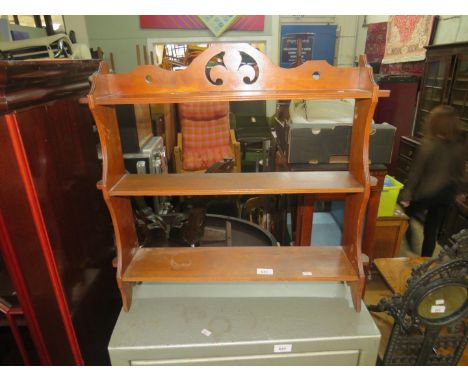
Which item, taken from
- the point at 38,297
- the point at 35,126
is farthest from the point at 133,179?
the point at 38,297

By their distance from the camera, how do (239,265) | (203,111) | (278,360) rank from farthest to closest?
(203,111), (239,265), (278,360)

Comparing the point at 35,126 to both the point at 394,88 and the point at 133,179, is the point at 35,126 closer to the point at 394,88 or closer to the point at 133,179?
the point at 133,179

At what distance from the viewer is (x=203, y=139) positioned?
11.1 feet

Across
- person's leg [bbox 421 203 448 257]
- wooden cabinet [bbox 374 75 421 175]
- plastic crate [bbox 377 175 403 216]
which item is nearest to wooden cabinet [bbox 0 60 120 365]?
plastic crate [bbox 377 175 403 216]

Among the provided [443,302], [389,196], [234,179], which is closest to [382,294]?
[389,196]

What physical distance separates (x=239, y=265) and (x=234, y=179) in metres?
0.32

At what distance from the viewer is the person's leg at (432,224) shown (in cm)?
239

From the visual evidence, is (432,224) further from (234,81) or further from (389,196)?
(234,81)

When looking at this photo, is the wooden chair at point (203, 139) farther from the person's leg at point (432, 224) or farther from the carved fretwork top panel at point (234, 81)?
the carved fretwork top panel at point (234, 81)

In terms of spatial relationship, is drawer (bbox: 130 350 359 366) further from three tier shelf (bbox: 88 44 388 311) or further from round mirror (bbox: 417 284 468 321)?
round mirror (bbox: 417 284 468 321)

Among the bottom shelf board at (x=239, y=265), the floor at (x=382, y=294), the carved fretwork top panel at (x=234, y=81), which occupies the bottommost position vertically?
the floor at (x=382, y=294)

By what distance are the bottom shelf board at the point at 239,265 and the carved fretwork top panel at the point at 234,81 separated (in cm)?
59

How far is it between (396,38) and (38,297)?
15.2 ft

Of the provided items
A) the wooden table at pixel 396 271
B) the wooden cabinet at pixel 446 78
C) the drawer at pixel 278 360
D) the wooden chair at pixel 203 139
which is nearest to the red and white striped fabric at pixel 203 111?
the wooden chair at pixel 203 139
